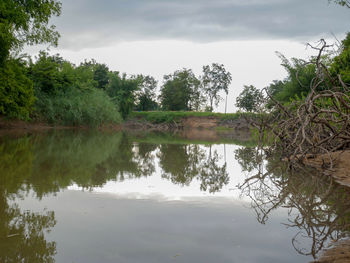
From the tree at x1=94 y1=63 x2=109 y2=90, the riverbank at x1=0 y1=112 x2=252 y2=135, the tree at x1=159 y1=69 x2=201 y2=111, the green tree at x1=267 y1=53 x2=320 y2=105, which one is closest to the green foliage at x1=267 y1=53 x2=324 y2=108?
the green tree at x1=267 y1=53 x2=320 y2=105

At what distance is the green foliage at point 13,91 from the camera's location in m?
18.3

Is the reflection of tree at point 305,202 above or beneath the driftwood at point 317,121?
beneath

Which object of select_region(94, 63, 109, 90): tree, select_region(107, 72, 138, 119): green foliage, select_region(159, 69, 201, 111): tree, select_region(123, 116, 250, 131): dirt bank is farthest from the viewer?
select_region(159, 69, 201, 111): tree

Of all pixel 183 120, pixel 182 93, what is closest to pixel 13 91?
pixel 183 120

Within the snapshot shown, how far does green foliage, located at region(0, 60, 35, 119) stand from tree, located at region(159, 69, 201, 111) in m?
49.0

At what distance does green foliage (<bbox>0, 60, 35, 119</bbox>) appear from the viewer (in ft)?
60.1

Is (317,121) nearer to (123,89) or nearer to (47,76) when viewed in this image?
(47,76)

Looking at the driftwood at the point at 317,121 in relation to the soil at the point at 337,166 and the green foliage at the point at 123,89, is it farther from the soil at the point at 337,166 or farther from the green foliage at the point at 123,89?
the green foliage at the point at 123,89

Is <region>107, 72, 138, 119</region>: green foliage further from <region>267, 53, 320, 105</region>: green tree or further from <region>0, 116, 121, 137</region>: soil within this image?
<region>267, 53, 320, 105</region>: green tree

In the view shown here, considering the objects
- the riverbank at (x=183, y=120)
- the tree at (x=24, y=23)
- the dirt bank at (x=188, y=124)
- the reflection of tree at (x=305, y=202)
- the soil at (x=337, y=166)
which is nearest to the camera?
the reflection of tree at (x=305, y=202)

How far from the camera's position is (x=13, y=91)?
19.0m

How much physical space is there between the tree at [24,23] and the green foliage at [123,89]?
2688 centimetres

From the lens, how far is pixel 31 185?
472 cm

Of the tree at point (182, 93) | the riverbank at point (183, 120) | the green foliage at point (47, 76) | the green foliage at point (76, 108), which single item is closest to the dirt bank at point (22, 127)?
the green foliage at point (76, 108)
